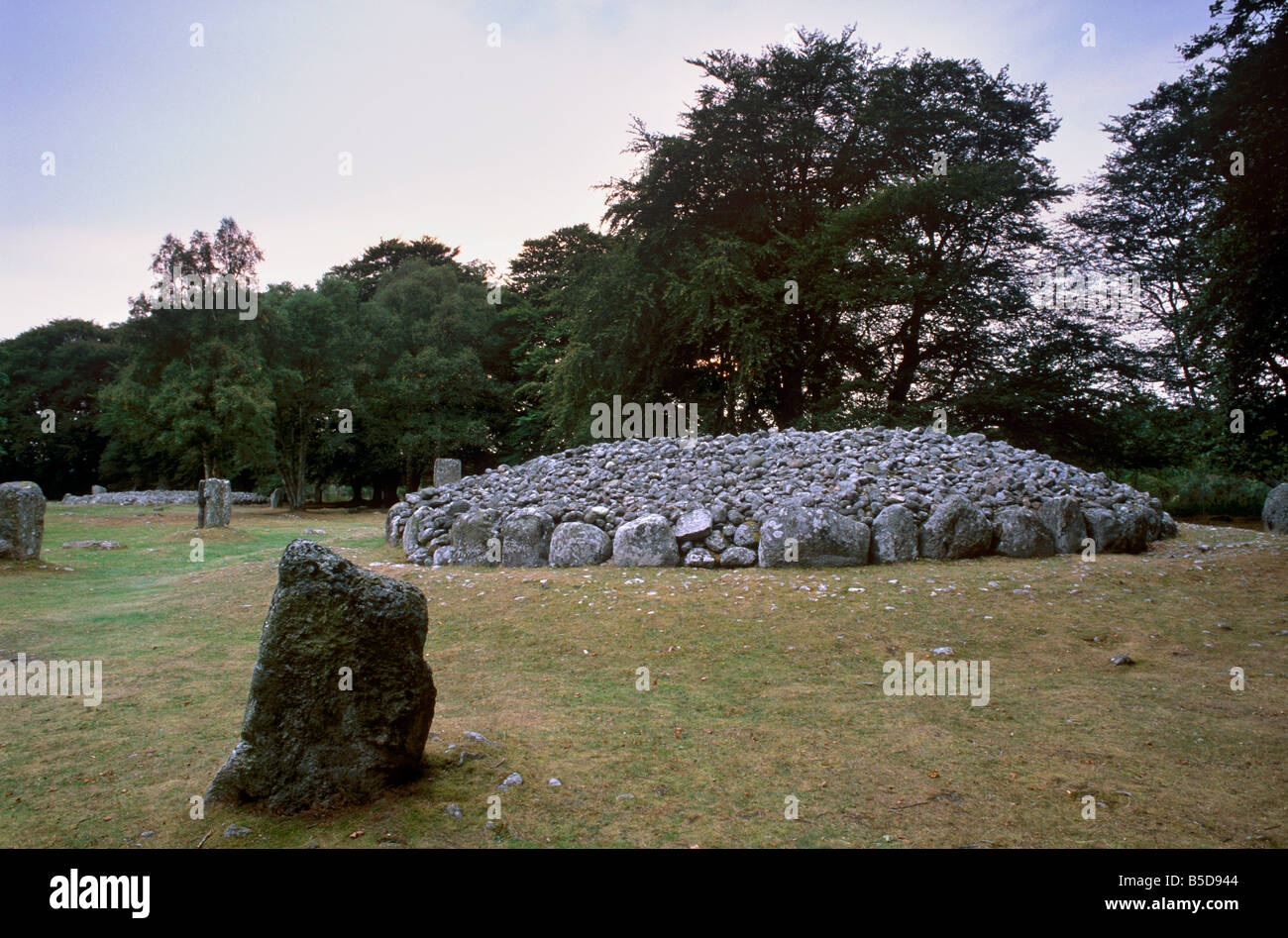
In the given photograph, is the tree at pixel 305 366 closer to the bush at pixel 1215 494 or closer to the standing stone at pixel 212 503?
the standing stone at pixel 212 503

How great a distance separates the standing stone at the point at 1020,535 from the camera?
36.9 ft

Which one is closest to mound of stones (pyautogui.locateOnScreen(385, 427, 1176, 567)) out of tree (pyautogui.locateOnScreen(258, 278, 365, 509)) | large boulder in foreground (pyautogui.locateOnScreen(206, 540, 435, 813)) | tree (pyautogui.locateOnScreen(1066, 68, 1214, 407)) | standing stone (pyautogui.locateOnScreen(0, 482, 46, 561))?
standing stone (pyautogui.locateOnScreen(0, 482, 46, 561))

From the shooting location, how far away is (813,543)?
10.9 m

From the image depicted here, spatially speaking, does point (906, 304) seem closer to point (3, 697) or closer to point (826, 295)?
point (826, 295)

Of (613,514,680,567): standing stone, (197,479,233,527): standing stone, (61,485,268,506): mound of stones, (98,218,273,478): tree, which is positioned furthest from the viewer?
(61,485,268,506): mound of stones

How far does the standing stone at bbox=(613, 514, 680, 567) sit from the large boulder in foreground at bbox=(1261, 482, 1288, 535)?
12.2 metres

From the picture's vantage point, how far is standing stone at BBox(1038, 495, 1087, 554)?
37.7ft

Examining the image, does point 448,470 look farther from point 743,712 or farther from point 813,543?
point 743,712

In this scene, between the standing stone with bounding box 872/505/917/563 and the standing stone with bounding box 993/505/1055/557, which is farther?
the standing stone with bounding box 993/505/1055/557

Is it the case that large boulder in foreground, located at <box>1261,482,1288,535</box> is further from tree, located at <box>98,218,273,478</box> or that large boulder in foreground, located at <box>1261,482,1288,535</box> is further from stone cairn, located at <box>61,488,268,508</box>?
stone cairn, located at <box>61,488,268,508</box>

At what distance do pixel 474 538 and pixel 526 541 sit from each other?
984 mm

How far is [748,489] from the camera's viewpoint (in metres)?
12.9

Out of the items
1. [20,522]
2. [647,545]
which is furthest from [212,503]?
[647,545]

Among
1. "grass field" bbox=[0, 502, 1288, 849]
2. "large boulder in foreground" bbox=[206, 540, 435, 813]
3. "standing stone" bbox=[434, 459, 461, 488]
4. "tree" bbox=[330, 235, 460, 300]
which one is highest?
"tree" bbox=[330, 235, 460, 300]
